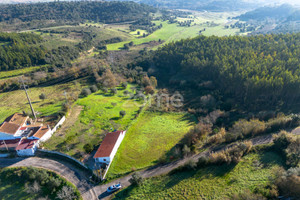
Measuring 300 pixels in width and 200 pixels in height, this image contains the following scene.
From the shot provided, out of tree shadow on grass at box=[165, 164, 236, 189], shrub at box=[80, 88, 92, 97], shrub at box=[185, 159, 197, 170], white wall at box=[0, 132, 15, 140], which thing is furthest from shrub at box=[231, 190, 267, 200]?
shrub at box=[80, 88, 92, 97]

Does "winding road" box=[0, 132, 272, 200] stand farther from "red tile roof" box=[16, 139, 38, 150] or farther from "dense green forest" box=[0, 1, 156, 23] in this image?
"dense green forest" box=[0, 1, 156, 23]

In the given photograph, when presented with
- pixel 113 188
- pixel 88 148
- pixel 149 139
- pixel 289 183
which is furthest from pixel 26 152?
pixel 289 183

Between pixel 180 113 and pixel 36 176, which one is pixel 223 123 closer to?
pixel 180 113

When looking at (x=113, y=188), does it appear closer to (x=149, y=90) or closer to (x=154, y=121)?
(x=154, y=121)

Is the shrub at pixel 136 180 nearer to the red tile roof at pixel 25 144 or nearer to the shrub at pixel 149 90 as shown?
the red tile roof at pixel 25 144

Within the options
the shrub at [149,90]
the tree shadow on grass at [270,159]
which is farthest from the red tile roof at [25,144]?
the tree shadow on grass at [270,159]

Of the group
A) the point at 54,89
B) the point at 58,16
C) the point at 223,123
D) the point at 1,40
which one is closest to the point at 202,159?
the point at 223,123
